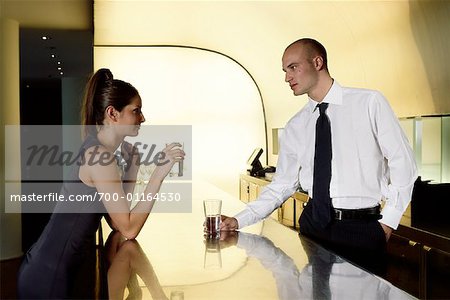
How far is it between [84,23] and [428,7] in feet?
15.8

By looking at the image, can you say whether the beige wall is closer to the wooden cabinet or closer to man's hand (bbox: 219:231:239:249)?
the wooden cabinet

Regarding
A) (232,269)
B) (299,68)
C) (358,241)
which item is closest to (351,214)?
(358,241)

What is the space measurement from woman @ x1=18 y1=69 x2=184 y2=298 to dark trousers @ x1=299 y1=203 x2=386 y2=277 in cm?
72

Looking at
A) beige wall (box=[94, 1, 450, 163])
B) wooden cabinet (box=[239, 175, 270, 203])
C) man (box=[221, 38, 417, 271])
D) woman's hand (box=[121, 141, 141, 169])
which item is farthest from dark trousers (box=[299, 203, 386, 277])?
wooden cabinet (box=[239, 175, 270, 203])

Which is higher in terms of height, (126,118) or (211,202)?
(126,118)

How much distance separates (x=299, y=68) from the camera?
88.8 inches

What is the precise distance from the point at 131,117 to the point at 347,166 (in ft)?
3.13

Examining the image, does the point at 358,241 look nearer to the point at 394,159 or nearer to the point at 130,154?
the point at 394,159

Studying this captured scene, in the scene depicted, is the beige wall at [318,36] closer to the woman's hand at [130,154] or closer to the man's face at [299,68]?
the man's face at [299,68]

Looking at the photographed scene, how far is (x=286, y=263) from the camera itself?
1441mm

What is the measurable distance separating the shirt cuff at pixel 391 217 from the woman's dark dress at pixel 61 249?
1190 millimetres

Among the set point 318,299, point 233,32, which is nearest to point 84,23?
point 233,32

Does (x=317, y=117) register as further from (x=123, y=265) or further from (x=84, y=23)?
(x=84, y=23)

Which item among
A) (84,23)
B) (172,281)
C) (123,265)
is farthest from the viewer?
(84,23)
